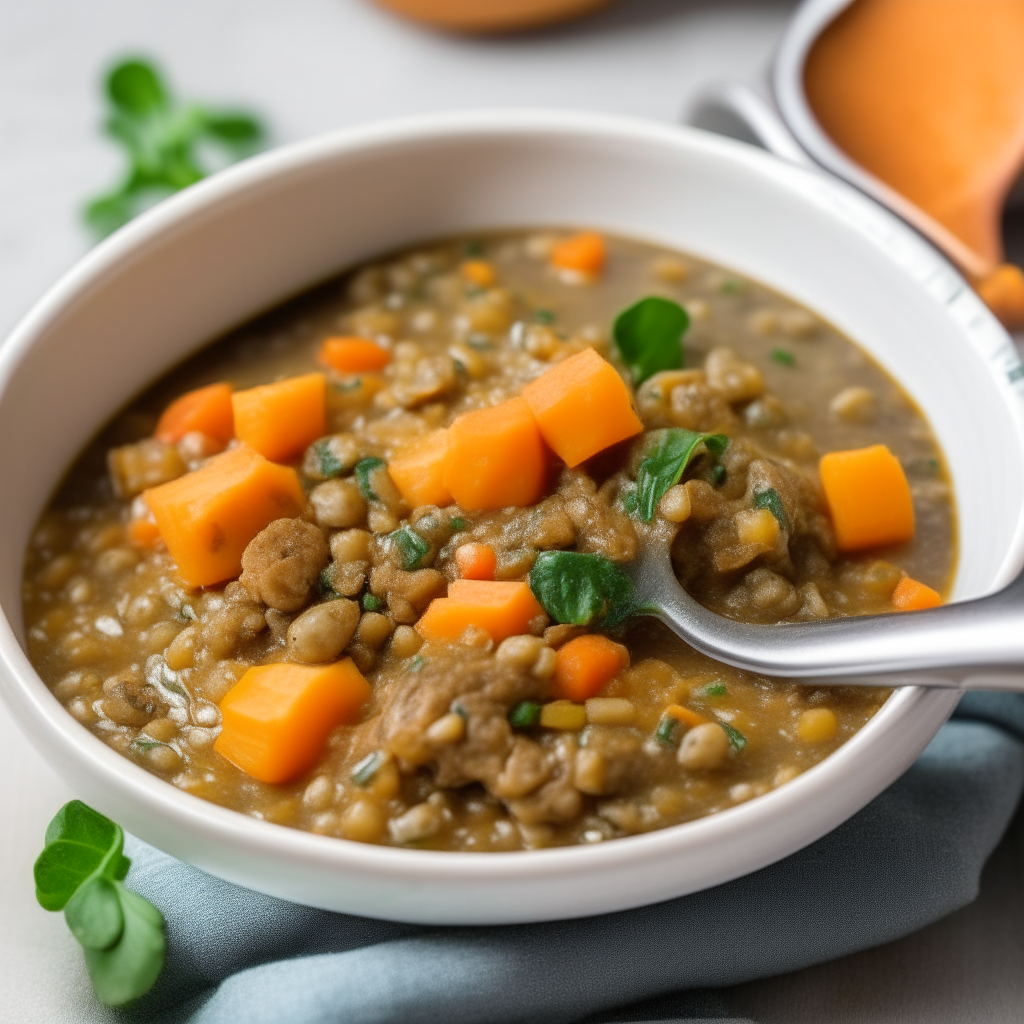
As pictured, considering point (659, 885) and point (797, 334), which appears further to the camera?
point (797, 334)

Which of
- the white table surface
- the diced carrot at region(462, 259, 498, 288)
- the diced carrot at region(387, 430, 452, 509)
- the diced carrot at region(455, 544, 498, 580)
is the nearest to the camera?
the diced carrot at region(455, 544, 498, 580)

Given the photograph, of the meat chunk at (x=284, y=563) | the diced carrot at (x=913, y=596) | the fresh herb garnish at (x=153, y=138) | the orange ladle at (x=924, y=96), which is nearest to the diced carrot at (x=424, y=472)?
the meat chunk at (x=284, y=563)

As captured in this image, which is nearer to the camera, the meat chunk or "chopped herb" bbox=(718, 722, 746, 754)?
"chopped herb" bbox=(718, 722, 746, 754)

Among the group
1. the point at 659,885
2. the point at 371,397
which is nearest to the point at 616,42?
the point at 371,397

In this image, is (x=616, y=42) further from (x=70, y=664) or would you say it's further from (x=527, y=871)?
(x=527, y=871)

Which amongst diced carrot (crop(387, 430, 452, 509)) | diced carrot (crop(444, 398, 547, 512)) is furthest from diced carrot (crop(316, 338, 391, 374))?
diced carrot (crop(444, 398, 547, 512))

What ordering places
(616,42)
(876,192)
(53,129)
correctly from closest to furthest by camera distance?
(876,192) → (53,129) → (616,42)

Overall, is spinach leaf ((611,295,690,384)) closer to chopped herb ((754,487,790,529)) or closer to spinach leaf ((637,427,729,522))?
spinach leaf ((637,427,729,522))
